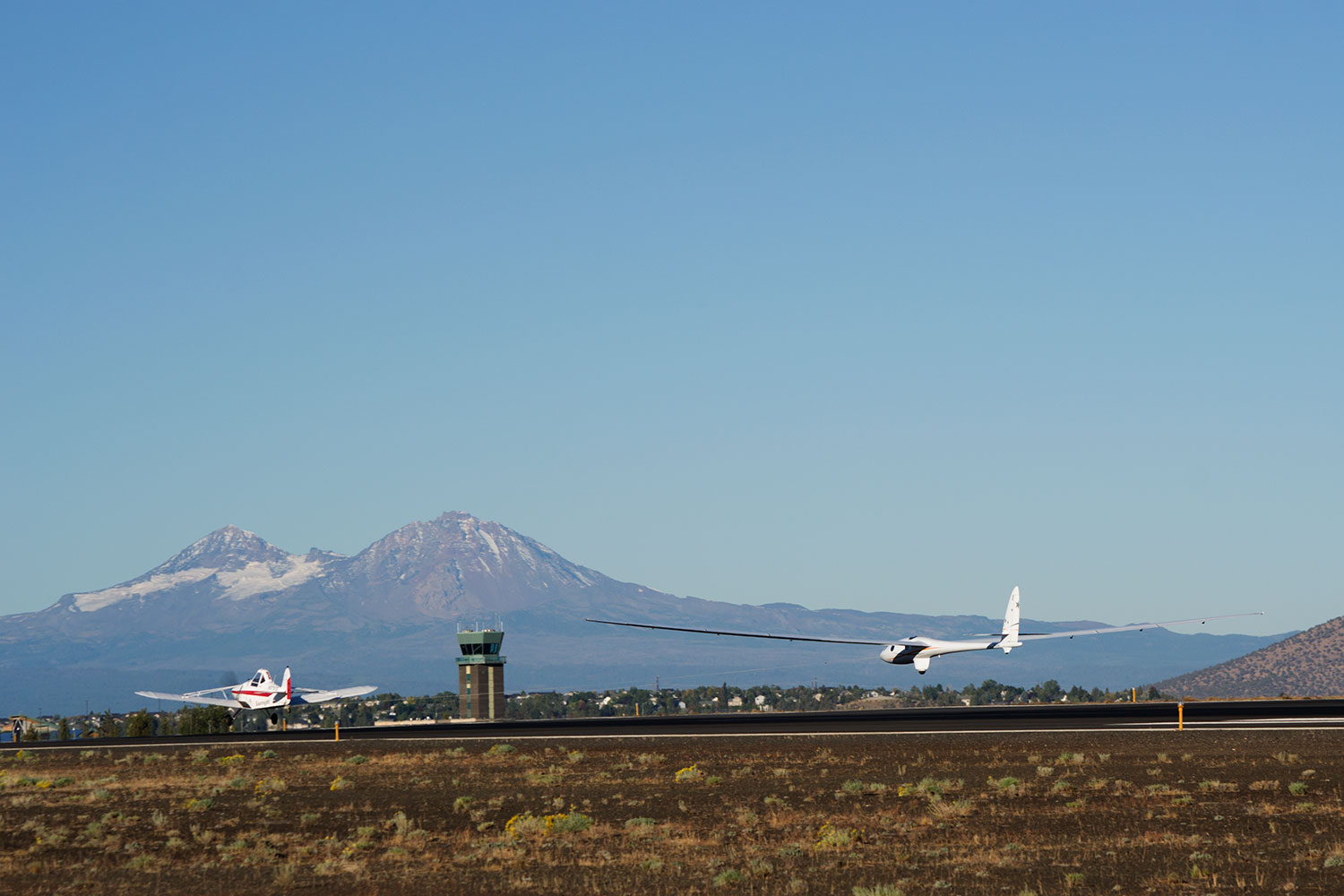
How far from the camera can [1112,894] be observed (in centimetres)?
2161

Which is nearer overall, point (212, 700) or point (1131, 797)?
point (1131, 797)

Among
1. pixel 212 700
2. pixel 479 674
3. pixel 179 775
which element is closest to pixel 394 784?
pixel 179 775

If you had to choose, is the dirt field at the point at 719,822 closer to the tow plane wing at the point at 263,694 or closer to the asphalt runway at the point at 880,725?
the asphalt runway at the point at 880,725

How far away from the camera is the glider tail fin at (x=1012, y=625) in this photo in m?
102

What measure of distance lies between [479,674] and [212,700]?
23.8 m

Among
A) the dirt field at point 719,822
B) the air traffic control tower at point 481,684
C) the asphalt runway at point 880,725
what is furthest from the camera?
the air traffic control tower at point 481,684

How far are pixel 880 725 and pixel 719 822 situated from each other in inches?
1310

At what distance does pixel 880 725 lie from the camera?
206 ft

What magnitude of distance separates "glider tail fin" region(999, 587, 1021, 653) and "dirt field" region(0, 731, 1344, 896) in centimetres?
5271

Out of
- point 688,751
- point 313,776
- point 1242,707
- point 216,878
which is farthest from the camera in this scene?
point 1242,707

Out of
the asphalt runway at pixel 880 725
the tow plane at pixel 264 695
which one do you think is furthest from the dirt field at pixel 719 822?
the tow plane at pixel 264 695

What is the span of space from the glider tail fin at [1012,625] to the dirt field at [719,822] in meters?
52.7

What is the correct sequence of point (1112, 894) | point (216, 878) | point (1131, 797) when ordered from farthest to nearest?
1. point (1131, 797)
2. point (216, 878)
3. point (1112, 894)

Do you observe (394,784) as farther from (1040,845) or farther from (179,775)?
(1040,845)
